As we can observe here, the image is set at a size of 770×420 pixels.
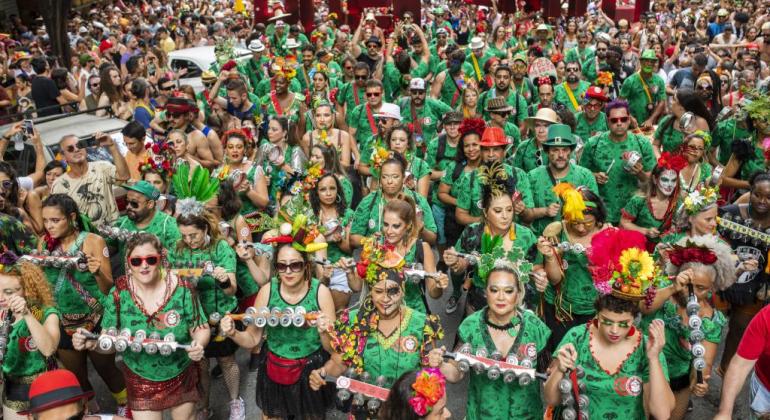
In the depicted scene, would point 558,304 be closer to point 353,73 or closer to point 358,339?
point 358,339

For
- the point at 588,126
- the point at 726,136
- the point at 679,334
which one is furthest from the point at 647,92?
the point at 679,334

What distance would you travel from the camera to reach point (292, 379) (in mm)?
4867

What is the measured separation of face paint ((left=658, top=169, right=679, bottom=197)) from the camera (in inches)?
240

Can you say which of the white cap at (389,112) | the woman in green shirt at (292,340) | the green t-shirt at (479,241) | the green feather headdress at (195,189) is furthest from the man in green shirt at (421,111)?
the woman in green shirt at (292,340)

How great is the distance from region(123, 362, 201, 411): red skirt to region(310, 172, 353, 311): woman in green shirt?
153 centimetres

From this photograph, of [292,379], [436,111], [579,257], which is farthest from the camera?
[436,111]

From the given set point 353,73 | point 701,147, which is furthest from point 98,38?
point 701,147

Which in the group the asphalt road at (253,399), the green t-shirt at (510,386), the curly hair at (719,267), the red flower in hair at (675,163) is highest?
the red flower in hair at (675,163)

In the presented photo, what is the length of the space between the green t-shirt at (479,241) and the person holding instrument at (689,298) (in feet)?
3.48

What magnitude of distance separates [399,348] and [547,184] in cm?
288

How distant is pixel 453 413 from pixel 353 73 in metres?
6.56

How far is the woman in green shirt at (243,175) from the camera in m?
7.02

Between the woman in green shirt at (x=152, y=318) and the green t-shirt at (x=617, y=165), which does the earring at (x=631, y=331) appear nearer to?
the woman in green shirt at (x=152, y=318)

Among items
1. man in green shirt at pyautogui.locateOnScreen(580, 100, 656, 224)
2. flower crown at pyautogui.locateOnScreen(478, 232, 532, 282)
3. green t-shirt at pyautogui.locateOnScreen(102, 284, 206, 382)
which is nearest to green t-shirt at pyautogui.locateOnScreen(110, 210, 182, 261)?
green t-shirt at pyautogui.locateOnScreen(102, 284, 206, 382)
